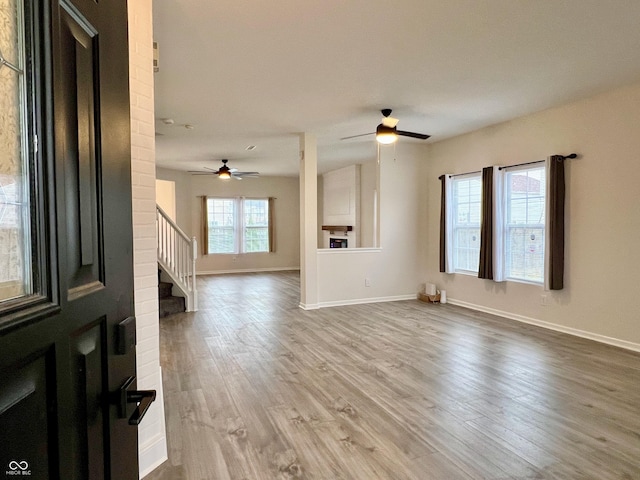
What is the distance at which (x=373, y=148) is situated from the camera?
23.3 feet

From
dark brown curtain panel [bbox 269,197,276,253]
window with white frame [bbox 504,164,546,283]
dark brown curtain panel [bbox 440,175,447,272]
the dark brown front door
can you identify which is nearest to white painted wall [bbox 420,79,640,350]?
window with white frame [bbox 504,164,546,283]

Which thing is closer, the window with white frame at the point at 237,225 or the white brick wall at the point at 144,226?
the white brick wall at the point at 144,226

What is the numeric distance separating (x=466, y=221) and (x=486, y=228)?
28.6 inches

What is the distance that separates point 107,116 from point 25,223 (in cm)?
38

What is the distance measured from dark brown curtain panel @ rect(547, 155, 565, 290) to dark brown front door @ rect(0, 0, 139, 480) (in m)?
4.85

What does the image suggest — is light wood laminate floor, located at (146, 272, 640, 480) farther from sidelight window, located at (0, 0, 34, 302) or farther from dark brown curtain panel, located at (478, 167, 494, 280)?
sidelight window, located at (0, 0, 34, 302)

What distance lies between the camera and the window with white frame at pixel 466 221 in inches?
232

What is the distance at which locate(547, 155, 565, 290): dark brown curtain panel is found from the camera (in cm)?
451

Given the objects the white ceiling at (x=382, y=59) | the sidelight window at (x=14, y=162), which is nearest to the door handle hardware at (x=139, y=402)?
the sidelight window at (x=14, y=162)

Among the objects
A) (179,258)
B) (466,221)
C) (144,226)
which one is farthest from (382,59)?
(179,258)

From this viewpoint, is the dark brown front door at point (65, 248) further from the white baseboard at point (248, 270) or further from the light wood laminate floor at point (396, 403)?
the white baseboard at point (248, 270)

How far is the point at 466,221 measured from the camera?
20.0 feet

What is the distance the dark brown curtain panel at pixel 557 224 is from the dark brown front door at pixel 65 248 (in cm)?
485

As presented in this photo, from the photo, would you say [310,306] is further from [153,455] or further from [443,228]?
[153,455]
